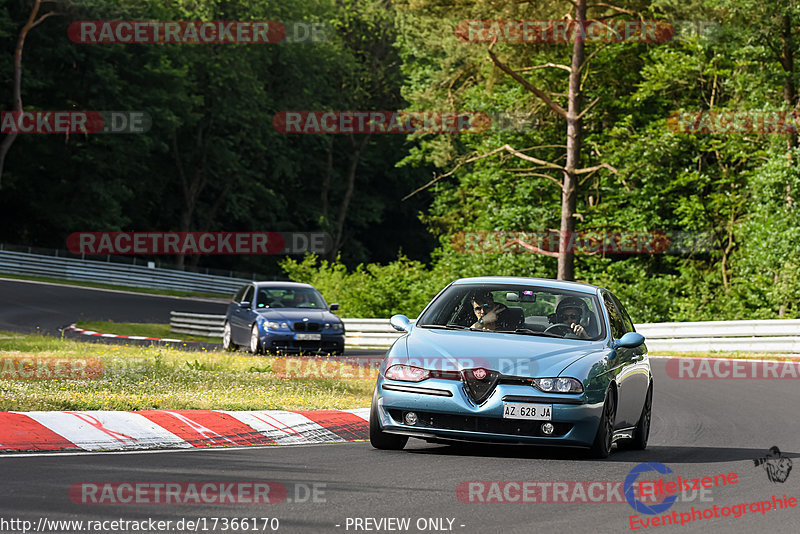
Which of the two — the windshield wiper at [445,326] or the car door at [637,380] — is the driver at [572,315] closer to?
the car door at [637,380]

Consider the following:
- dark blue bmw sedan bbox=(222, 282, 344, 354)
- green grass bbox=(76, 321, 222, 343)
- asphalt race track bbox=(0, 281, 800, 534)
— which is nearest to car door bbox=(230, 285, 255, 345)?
dark blue bmw sedan bbox=(222, 282, 344, 354)

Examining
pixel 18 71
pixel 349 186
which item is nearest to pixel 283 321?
pixel 18 71

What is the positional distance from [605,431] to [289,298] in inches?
712

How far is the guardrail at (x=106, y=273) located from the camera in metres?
57.2

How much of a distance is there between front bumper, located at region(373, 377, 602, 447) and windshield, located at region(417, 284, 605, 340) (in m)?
1.26

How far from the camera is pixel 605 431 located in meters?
10.2

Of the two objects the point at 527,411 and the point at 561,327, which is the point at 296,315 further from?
the point at 527,411

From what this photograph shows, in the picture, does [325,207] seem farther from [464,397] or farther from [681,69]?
[464,397]

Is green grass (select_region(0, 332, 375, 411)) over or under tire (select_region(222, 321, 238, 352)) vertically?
over

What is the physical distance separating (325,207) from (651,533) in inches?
2953

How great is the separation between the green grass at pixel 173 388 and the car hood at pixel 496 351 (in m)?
2.94

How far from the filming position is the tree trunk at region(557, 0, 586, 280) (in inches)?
Result: 1547

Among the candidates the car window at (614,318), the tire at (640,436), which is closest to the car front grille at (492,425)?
the car window at (614,318)

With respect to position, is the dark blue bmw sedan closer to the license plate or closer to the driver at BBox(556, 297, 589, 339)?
the driver at BBox(556, 297, 589, 339)
